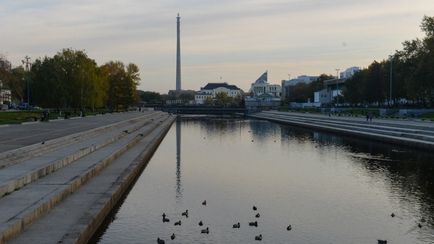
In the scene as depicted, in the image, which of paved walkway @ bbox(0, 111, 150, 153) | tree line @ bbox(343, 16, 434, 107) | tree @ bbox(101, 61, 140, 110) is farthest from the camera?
tree @ bbox(101, 61, 140, 110)

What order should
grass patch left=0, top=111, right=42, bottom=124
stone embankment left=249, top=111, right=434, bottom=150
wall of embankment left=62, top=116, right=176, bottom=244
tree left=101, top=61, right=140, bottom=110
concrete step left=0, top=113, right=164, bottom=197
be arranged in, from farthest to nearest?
tree left=101, top=61, right=140, bottom=110 < grass patch left=0, top=111, right=42, bottom=124 < stone embankment left=249, top=111, right=434, bottom=150 < concrete step left=0, top=113, right=164, bottom=197 < wall of embankment left=62, top=116, right=176, bottom=244

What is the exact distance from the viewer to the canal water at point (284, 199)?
1370 centimetres

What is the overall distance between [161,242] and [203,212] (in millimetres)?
3782

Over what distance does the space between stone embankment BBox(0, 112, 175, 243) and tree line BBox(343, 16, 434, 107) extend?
5422 centimetres

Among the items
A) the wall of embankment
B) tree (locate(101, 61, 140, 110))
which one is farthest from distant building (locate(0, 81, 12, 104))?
the wall of embankment

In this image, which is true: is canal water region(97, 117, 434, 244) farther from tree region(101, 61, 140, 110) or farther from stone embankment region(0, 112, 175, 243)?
tree region(101, 61, 140, 110)

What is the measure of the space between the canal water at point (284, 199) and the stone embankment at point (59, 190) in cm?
76

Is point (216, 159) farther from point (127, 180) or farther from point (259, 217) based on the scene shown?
point (259, 217)

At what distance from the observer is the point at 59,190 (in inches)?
564

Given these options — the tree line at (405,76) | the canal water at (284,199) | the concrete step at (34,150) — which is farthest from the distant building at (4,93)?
the tree line at (405,76)

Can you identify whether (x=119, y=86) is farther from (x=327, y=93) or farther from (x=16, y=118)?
(x=327, y=93)

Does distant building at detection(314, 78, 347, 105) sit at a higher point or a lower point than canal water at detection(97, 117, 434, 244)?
higher

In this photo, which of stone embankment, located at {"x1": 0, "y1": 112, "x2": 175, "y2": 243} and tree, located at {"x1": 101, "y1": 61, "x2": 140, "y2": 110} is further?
tree, located at {"x1": 101, "y1": 61, "x2": 140, "y2": 110}

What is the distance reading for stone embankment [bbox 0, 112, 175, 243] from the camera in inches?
427
